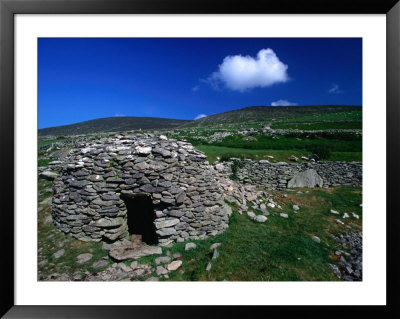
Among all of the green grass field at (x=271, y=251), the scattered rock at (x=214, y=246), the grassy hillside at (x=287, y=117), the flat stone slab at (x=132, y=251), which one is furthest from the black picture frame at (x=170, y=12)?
the grassy hillside at (x=287, y=117)

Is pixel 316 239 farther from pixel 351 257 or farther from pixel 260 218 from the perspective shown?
pixel 260 218

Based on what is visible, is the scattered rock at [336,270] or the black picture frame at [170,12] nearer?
the black picture frame at [170,12]

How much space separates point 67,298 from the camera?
2.62 metres

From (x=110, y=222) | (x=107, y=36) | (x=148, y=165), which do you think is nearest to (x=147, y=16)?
(x=107, y=36)

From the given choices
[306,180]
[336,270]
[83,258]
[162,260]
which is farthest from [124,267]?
[306,180]

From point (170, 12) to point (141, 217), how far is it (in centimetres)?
531

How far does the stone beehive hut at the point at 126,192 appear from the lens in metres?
4.25

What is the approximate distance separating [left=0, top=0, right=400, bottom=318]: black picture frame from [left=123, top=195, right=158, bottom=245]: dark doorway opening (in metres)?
2.50

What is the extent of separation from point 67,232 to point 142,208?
1.99 m

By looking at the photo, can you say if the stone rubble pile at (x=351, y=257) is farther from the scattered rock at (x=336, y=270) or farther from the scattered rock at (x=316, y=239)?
the scattered rock at (x=316, y=239)

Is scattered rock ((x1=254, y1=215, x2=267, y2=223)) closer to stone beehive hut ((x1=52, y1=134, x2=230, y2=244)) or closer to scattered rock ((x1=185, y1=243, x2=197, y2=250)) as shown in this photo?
stone beehive hut ((x1=52, y1=134, x2=230, y2=244))

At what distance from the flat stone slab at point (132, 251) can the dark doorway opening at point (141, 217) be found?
611mm

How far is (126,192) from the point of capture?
4266 millimetres

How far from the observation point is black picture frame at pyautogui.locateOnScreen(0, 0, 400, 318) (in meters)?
2.36
